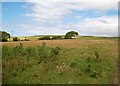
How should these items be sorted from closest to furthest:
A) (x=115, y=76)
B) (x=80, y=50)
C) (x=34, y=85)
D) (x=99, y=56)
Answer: (x=34, y=85), (x=115, y=76), (x=99, y=56), (x=80, y=50)

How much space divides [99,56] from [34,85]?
894 cm

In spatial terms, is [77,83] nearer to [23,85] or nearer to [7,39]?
[23,85]

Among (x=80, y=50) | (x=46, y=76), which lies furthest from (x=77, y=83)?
(x=80, y=50)

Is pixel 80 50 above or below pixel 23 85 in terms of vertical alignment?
above

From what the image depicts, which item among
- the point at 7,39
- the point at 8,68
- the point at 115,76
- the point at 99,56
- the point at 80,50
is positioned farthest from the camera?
the point at 7,39

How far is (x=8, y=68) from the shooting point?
27.2 m

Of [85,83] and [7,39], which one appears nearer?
[85,83]

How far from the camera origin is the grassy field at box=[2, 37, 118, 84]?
24.6 m

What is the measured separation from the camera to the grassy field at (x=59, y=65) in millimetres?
24562

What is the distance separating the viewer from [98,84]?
931 inches

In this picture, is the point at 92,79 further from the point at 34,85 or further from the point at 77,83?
the point at 34,85

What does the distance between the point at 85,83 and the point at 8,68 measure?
7.71 metres

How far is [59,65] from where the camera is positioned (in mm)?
27422

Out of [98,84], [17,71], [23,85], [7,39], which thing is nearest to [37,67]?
[17,71]
